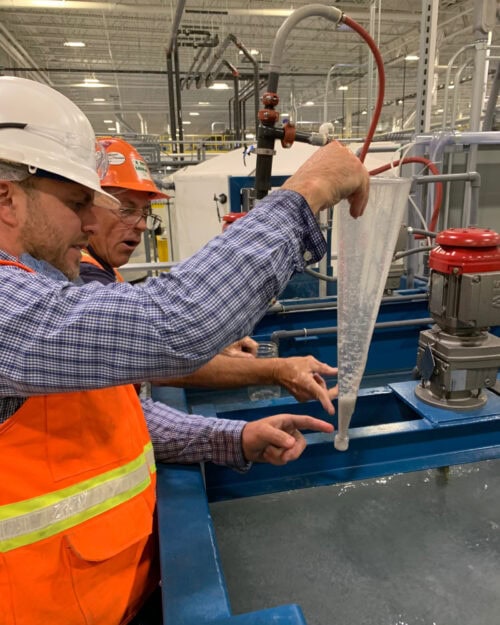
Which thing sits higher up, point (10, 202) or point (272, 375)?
point (10, 202)

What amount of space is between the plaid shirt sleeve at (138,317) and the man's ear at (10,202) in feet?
0.20

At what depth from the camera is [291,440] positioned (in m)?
1.01

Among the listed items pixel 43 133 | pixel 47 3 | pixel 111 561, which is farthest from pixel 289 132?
pixel 47 3

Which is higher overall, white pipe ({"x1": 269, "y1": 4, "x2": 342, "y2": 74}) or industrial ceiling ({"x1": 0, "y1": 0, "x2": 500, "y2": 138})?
industrial ceiling ({"x1": 0, "y1": 0, "x2": 500, "y2": 138})

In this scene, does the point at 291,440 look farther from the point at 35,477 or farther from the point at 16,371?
the point at 16,371

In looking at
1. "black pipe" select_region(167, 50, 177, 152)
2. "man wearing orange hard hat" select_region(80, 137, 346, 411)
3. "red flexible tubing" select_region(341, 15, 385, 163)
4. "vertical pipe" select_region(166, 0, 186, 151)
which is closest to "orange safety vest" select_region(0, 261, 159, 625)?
"man wearing orange hard hat" select_region(80, 137, 346, 411)

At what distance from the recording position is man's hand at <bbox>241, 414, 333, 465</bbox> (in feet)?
3.35

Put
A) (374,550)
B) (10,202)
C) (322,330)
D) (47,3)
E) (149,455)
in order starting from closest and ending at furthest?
(10,202), (149,455), (374,550), (322,330), (47,3)

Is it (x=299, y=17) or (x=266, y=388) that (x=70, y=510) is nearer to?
(x=299, y=17)

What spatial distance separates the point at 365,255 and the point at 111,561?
2.19 ft

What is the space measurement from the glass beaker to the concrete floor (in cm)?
84

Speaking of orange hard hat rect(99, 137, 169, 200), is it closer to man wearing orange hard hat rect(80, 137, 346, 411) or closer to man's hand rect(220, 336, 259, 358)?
man wearing orange hard hat rect(80, 137, 346, 411)

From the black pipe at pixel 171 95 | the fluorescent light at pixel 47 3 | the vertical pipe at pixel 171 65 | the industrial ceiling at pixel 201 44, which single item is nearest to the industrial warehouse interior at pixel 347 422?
the industrial ceiling at pixel 201 44

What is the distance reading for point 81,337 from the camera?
530 millimetres
